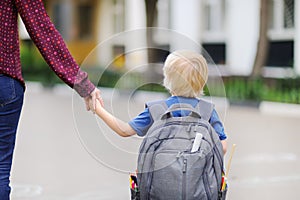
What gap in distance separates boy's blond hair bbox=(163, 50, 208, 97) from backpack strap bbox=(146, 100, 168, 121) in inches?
3.5

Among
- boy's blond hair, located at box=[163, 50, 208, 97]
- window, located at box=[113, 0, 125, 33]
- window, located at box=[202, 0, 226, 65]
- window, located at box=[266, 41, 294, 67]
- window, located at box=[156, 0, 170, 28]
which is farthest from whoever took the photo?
window, located at box=[113, 0, 125, 33]

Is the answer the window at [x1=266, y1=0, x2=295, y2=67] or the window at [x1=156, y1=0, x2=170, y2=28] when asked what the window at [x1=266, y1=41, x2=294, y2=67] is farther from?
the window at [x1=156, y1=0, x2=170, y2=28]

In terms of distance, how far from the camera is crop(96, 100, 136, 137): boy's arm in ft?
12.5

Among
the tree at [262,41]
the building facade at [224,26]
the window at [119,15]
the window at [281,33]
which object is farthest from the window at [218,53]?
the window at [119,15]

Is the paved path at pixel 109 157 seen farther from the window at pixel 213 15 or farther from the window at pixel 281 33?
the window at pixel 213 15

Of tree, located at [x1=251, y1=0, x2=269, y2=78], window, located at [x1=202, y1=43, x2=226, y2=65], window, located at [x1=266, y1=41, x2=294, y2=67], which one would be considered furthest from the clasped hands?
window, located at [x1=202, y1=43, x2=226, y2=65]

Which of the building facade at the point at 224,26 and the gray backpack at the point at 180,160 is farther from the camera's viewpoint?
the building facade at the point at 224,26

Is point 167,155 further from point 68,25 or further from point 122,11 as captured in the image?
point 68,25

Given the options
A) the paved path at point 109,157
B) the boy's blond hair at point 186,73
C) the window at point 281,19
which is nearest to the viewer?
the boy's blond hair at point 186,73

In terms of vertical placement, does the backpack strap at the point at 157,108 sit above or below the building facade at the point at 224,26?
above

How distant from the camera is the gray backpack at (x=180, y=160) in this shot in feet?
11.9

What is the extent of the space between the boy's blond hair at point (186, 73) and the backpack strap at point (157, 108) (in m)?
0.09

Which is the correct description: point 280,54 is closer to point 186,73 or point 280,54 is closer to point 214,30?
point 214,30

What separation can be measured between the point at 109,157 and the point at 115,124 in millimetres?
175
